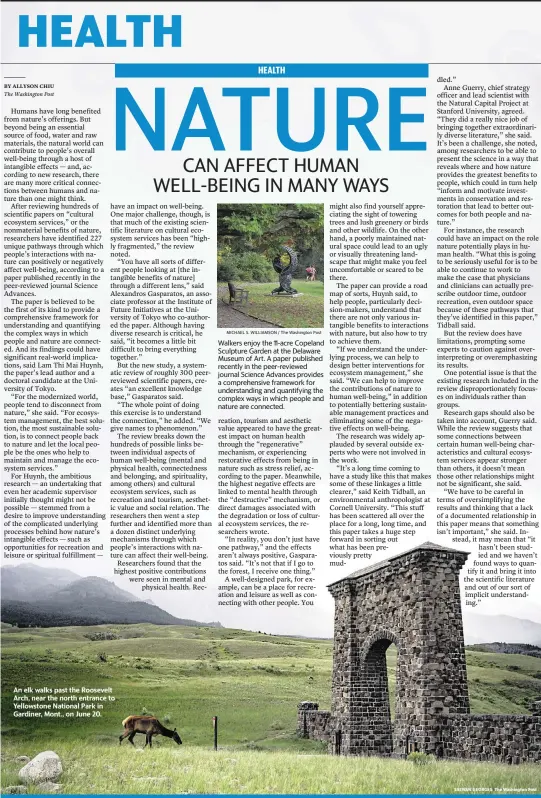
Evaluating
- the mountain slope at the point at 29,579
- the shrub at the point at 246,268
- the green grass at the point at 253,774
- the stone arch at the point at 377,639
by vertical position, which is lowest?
the green grass at the point at 253,774

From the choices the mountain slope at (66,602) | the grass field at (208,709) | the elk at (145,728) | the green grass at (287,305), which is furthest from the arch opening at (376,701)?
the green grass at (287,305)

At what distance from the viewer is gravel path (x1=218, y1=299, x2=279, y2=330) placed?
68.0 ft

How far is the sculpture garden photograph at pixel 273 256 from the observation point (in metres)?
20.7

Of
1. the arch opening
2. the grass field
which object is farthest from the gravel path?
the arch opening

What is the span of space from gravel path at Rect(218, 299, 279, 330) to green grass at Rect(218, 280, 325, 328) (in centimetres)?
12

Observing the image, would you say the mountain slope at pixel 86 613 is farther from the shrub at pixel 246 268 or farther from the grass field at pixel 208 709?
the shrub at pixel 246 268

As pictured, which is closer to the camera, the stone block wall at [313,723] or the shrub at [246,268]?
the shrub at [246,268]

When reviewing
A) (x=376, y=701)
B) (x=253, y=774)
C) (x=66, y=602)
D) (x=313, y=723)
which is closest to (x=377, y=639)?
(x=376, y=701)

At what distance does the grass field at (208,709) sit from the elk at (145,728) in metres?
0.25

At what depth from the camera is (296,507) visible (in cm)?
1998

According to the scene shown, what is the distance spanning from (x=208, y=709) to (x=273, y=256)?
43.0 feet

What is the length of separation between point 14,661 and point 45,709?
1849 millimetres

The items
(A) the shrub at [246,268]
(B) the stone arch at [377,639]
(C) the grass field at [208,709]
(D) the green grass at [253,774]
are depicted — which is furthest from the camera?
(A) the shrub at [246,268]

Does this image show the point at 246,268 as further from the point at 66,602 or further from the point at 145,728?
the point at 145,728
